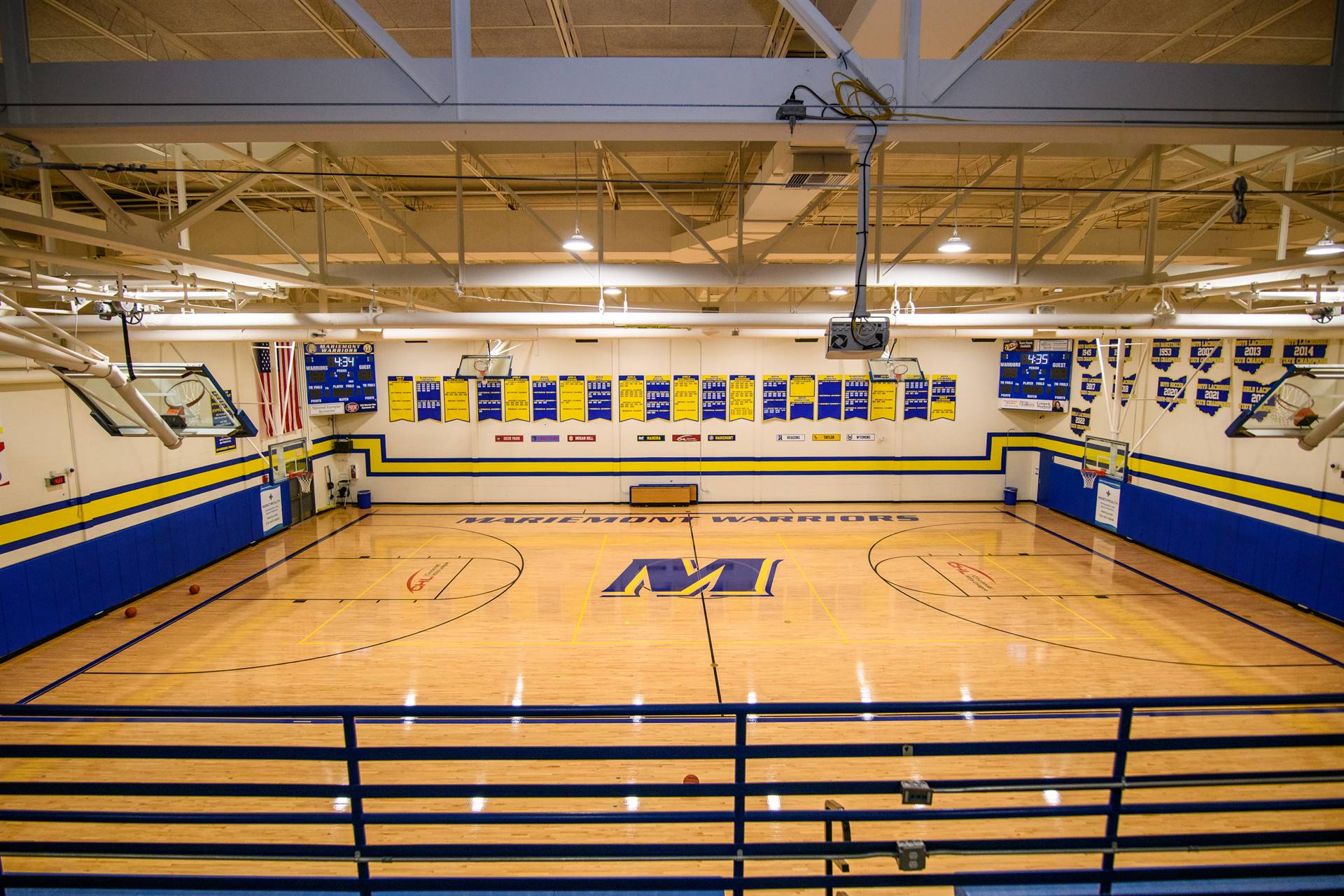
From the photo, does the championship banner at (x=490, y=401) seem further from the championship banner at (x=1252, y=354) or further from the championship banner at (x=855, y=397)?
the championship banner at (x=1252, y=354)

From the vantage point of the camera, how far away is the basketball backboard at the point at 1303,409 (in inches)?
194

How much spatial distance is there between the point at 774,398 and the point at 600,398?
414 centimetres

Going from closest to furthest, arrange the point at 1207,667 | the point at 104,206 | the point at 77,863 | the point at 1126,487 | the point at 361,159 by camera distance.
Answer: the point at 77,863 → the point at 104,206 → the point at 1207,667 → the point at 361,159 → the point at 1126,487

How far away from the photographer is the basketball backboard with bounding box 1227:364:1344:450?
16.2 feet

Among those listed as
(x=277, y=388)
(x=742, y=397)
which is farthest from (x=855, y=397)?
(x=277, y=388)

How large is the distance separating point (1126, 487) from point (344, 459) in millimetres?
16770

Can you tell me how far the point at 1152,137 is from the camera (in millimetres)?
3143

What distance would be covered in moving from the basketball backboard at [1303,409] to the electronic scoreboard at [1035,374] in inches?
325

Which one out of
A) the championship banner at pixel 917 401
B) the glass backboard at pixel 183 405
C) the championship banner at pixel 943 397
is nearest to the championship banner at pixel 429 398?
the glass backboard at pixel 183 405

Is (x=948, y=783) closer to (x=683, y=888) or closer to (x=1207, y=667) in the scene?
(x=683, y=888)

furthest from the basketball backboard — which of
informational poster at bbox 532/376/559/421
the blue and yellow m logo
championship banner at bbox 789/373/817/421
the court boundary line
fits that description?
informational poster at bbox 532/376/559/421

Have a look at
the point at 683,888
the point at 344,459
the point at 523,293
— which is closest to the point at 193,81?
the point at 683,888

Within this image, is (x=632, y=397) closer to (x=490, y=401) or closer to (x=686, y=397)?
(x=686, y=397)

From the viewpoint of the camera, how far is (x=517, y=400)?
1494 cm
